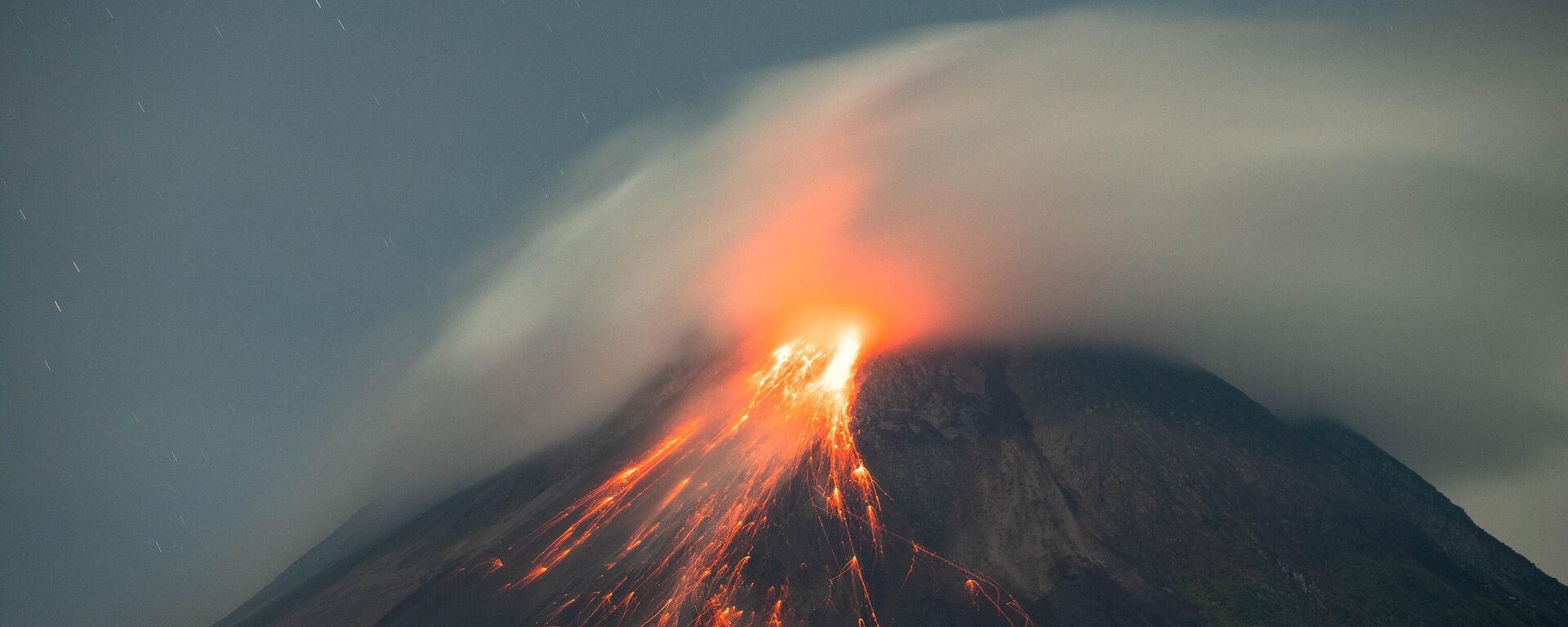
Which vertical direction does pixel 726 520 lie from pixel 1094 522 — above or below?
above

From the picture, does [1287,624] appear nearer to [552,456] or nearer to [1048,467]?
[1048,467]

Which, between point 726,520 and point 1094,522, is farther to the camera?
point 726,520

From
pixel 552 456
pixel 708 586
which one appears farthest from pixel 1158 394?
pixel 552 456

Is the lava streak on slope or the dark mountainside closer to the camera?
the dark mountainside
